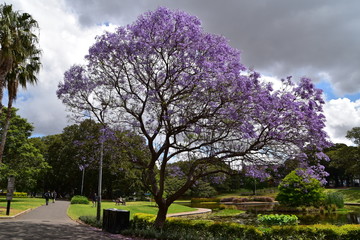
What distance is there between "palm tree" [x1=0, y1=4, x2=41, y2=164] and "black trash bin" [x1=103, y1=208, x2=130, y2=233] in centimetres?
985

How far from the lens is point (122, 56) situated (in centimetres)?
1338

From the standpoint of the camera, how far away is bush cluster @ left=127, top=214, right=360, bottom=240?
10.8 m

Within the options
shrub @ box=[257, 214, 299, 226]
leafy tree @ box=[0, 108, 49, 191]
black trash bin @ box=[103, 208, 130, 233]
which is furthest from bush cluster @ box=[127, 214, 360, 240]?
leafy tree @ box=[0, 108, 49, 191]

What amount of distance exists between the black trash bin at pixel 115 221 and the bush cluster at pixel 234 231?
516 millimetres

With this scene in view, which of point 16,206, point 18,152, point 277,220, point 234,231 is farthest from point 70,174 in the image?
point 234,231

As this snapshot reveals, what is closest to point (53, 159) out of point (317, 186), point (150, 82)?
point (317, 186)

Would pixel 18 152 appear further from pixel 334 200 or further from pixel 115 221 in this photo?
pixel 334 200

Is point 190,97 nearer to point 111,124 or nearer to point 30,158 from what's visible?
point 111,124

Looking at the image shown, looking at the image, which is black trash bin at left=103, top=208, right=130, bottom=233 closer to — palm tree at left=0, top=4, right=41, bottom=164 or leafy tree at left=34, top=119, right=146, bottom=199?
palm tree at left=0, top=4, right=41, bottom=164

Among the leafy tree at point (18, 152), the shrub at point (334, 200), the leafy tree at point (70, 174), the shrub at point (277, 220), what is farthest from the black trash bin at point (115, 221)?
the shrub at point (334, 200)

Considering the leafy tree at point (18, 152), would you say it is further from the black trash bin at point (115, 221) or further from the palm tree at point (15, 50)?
the black trash bin at point (115, 221)

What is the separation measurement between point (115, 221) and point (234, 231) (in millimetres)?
5814

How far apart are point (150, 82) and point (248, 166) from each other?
569 cm

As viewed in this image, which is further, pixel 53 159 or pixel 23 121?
pixel 53 159
